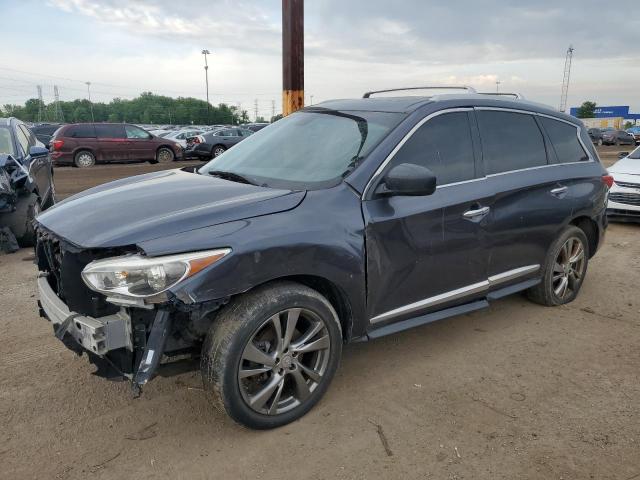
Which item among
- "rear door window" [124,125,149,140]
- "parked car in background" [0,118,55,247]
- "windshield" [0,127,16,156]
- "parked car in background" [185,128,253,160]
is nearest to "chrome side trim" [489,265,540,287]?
"parked car in background" [0,118,55,247]

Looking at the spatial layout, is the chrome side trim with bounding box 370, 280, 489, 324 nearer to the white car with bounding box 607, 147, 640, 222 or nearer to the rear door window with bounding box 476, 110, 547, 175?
the rear door window with bounding box 476, 110, 547, 175

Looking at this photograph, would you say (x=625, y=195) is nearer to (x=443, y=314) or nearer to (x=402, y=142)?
(x=443, y=314)

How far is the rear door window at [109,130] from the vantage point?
62.0 ft

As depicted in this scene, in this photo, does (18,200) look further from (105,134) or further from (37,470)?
(105,134)

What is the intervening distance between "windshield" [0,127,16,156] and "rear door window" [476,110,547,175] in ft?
19.9

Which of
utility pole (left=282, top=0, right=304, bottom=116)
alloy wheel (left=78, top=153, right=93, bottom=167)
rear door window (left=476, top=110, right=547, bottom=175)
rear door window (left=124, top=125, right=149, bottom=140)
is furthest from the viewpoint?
rear door window (left=124, top=125, right=149, bottom=140)

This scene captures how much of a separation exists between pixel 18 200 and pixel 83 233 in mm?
4488

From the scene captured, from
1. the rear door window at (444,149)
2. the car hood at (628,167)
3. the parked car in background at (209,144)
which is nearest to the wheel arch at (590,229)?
the rear door window at (444,149)

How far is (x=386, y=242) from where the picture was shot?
3160 millimetres

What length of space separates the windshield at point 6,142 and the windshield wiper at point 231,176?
4647mm

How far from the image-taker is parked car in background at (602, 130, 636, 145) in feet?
135

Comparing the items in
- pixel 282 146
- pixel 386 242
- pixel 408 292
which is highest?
pixel 282 146

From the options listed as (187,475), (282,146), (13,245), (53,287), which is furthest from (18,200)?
(187,475)

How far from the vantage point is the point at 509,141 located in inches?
161
